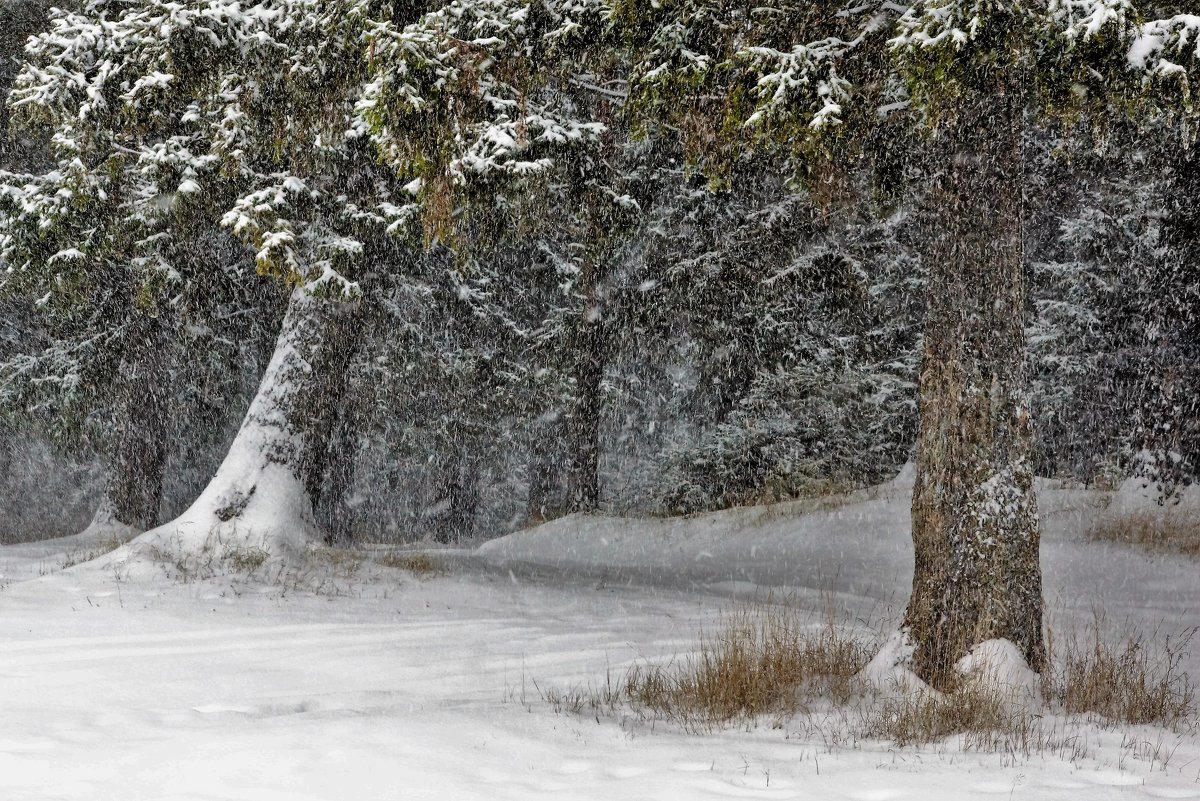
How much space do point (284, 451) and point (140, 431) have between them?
7.42m

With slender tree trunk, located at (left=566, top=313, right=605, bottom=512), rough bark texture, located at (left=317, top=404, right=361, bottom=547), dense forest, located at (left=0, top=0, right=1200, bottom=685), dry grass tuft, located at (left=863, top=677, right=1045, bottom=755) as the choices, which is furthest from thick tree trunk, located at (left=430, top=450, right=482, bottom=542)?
dry grass tuft, located at (left=863, top=677, right=1045, bottom=755)

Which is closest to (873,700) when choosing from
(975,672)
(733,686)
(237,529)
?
(975,672)

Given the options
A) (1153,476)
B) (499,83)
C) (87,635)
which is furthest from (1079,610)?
(87,635)

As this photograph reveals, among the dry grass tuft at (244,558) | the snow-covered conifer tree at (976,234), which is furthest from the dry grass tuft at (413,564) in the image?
the snow-covered conifer tree at (976,234)

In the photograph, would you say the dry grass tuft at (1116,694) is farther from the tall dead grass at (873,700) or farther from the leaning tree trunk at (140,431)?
the leaning tree trunk at (140,431)

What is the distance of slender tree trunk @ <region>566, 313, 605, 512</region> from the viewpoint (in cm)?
1772

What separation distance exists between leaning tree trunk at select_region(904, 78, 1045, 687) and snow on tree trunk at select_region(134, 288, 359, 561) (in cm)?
640

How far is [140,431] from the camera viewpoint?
653 inches

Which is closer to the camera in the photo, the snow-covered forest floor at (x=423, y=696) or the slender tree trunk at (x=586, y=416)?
the snow-covered forest floor at (x=423, y=696)

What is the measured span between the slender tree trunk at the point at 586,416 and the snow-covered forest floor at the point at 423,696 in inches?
249

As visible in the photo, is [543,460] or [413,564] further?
[543,460]

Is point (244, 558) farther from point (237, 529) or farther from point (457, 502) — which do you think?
point (457, 502)

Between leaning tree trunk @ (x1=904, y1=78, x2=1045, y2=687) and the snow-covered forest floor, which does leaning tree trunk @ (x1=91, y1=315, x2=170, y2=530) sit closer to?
the snow-covered forest floor

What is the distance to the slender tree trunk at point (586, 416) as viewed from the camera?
17719mm
